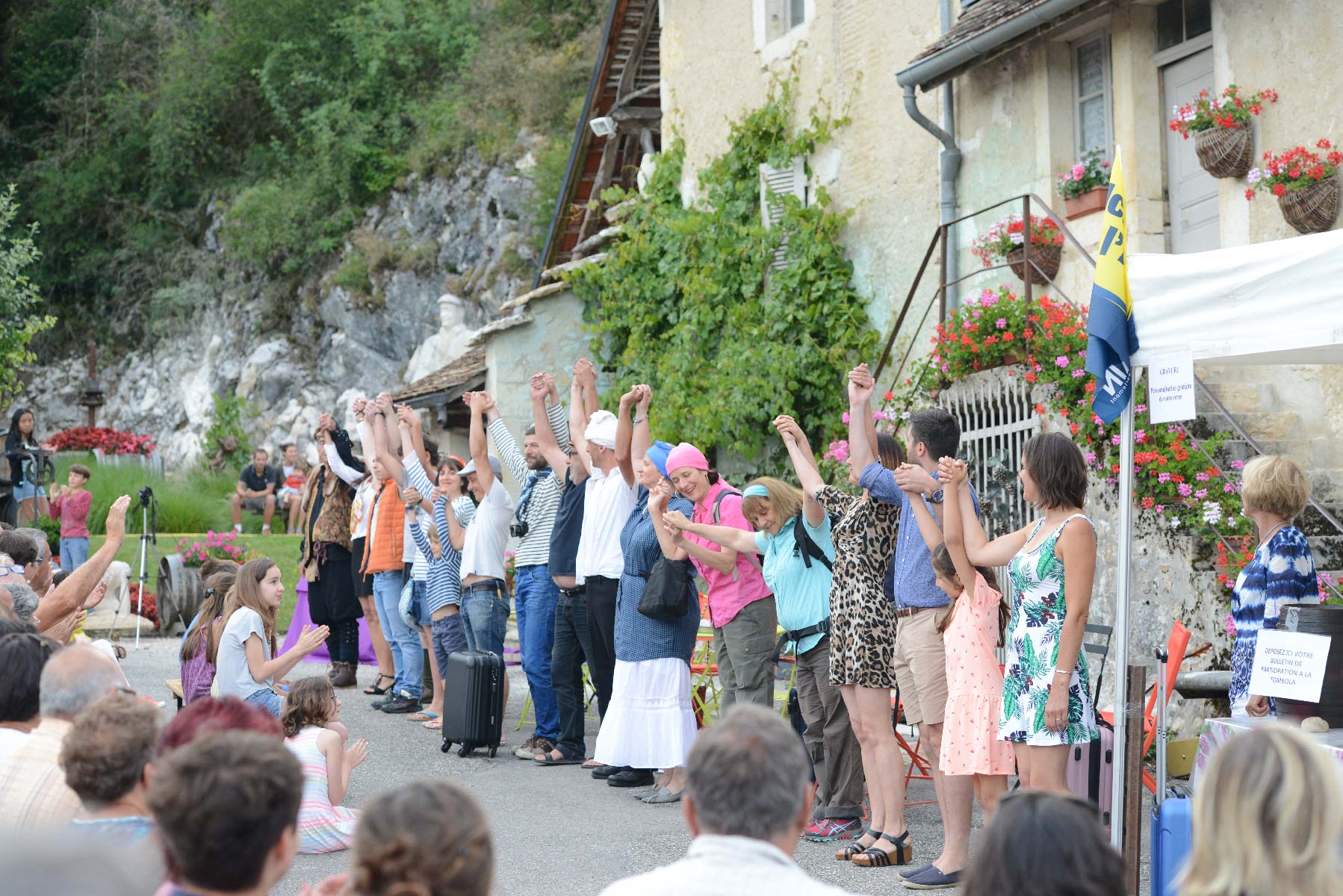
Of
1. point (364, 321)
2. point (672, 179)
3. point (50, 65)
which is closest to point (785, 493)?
point (672, 179)

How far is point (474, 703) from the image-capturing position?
8734 mm

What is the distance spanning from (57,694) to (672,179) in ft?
43.7

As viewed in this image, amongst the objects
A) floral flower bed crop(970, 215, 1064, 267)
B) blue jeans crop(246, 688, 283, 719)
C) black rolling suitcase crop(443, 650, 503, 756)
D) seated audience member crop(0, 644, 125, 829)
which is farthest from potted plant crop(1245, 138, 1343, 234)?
seated audience member crop(0, 644, 125, 829)

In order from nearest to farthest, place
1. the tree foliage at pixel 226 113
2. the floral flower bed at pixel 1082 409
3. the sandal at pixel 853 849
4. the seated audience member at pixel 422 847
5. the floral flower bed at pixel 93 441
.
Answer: the seated audience member at pixel 422 847, the sandal at pixel 853 849, the floral flower bed at pixel 1082 409, the floral flower bed at pixel 93 441, the tree foliage at pixel 226 113

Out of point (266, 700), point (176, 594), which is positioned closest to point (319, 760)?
point (266, 700)

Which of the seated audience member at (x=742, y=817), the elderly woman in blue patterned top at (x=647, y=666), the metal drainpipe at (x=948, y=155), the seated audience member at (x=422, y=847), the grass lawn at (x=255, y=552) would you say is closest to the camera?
the seated audience member at (x=422, y=847)

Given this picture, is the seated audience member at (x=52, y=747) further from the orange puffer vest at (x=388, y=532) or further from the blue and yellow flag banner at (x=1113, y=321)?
the orange puffer vest at (x=388, y=532)

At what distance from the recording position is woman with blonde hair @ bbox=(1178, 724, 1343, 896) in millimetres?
2525

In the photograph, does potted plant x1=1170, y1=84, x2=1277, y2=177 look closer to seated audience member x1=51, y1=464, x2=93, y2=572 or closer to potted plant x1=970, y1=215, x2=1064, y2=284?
potted plant x1=970, y1=215, x2=1064, y2=284

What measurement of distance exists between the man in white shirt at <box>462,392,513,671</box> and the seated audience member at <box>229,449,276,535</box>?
12.1 metres

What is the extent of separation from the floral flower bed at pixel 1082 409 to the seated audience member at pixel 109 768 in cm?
573

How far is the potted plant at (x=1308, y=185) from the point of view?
8820 mm

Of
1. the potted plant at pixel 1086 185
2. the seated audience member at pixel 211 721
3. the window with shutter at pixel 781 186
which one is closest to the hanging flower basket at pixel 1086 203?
the potted plant at pixel 1086 185

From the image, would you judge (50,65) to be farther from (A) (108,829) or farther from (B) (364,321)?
(A) (108,829)
